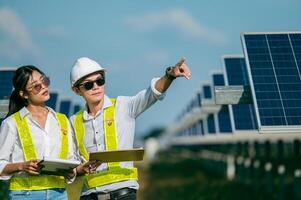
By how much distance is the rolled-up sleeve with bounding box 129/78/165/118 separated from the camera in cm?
529

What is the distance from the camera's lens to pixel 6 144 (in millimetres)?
4938

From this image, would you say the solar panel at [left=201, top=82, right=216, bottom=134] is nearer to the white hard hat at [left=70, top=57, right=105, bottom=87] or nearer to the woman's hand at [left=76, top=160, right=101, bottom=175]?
the white hard hat at [left=70, top=57, right=105, bottom=87]

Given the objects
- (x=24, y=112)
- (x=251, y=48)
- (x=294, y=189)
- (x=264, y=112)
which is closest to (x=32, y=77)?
(x=24, y=112)

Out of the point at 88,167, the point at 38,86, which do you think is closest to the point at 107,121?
the point at 88,167

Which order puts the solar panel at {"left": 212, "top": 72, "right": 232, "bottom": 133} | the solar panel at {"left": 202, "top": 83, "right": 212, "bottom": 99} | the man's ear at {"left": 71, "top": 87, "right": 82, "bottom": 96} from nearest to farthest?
the man's ear at {"left": 71, "top": 87, "right": 82, "bottom": 96} < the solar panel at {"left": 212, "top": 72, "right": 232, "bottom": 133} < the solar panel at {"left": 202, "top": 83, "right": 212, "bottom": 99}

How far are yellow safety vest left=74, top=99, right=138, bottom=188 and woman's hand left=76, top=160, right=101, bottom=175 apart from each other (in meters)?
0.16

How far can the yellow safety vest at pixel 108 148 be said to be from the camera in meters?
5.30

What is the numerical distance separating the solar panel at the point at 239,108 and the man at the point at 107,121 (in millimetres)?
6610

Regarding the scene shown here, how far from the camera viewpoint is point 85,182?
5.43 metres

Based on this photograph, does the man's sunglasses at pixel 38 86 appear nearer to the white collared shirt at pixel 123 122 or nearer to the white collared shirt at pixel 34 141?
the white collared shirt at pixel 34 141

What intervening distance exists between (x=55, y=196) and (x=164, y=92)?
1.32m

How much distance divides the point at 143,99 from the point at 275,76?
4.17 m

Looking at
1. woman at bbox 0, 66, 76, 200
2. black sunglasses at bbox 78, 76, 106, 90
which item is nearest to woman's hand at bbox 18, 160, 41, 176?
woman at bbox 0, 66, 76, 200

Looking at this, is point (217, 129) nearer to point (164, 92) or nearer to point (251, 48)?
point (251, 48)
